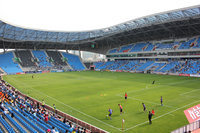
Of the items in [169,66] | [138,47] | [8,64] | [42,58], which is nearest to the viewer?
[169,66]

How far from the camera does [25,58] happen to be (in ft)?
286

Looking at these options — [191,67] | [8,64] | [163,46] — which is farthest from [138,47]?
[8,64]

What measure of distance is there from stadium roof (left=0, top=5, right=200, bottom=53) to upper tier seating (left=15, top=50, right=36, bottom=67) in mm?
3940

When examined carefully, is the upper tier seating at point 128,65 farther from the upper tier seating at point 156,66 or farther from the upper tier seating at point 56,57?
the upper tier seating at point 56,57

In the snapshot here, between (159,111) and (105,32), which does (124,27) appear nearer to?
(105,32)

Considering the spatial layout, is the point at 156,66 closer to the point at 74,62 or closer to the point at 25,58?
the point at 74,62

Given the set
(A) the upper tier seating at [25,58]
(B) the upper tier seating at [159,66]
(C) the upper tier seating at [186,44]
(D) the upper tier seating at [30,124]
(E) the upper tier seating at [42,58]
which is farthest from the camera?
(E) the upper tier seating at [42,58]

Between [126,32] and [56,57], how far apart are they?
4745cm

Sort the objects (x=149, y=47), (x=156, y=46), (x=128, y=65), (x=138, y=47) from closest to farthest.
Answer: (x=156, y=46), (x=149, y=47), (x=128, y=65), (x=138, y=47)

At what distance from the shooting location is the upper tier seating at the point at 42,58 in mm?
89300

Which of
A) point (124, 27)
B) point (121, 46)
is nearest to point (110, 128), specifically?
point (124, 27)

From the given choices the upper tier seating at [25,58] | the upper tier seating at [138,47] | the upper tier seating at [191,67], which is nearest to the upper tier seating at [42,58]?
the upper tier seating at [25,58]

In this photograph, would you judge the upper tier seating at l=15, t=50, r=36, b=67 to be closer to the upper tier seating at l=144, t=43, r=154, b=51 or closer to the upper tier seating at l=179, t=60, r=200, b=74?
the upper tier seating at l=144, t=43, r=154, b=51

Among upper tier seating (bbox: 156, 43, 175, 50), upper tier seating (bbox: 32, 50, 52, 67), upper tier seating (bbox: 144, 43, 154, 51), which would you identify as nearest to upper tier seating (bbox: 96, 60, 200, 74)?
upper tier seating (bbox: 144, 43, 154, 51)
